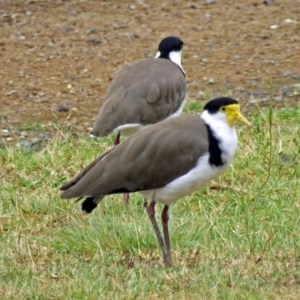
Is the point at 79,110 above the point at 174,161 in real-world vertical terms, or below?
below

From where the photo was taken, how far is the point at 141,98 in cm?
807

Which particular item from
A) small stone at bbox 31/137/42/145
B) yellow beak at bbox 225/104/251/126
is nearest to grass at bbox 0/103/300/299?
yellow beak at bbox 225/104/251/126

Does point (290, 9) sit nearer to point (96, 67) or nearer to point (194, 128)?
point (96, 67)

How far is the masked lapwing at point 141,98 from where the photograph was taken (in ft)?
25.8

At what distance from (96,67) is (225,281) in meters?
5.63

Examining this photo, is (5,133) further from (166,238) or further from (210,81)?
(166,238)

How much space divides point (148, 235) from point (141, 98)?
72.5 inches

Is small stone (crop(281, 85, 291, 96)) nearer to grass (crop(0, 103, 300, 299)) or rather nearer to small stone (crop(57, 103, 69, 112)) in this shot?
grass (crop(0, 103, 300, 299))

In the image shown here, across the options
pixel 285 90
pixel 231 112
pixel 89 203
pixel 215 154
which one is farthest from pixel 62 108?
pixel 215 154

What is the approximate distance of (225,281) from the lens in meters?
5.59

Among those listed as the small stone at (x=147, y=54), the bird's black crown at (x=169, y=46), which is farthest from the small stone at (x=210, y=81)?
the bird's black crown at (x=169, y=46)

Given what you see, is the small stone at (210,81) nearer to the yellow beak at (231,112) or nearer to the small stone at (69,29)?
the small stone at (69,29)

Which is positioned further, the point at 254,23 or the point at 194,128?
the point at 254,23

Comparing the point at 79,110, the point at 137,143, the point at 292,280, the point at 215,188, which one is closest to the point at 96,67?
the point at 79,110
